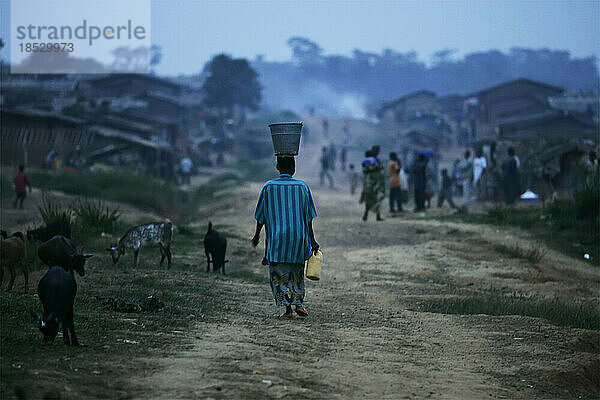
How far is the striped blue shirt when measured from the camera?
8.09 m

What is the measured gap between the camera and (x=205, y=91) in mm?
73188

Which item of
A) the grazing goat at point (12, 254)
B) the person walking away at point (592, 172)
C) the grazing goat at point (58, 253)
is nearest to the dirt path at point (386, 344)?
the grazing goat at point (58, 253)

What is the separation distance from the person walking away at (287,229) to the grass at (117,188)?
17.7m

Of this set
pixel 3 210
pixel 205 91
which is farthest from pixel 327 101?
pixel 3 210

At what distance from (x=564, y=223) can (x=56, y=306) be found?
14025mm

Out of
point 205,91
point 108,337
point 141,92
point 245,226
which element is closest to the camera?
point 108,337

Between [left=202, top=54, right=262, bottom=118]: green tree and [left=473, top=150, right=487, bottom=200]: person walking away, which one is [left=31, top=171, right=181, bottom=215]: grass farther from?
[left=202, top=54, right=262, bottom=118]: green tree

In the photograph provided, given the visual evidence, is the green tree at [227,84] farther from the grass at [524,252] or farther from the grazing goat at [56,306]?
the grazing goat at [56,306]

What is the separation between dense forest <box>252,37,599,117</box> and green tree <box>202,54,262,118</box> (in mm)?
45903

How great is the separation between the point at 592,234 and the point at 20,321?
43.1 ft

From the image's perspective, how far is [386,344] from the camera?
7.64m

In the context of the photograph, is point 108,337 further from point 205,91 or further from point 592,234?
point 205,91

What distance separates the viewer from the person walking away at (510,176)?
24.1 m

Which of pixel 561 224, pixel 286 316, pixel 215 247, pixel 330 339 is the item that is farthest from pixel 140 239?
pixel 561 224
